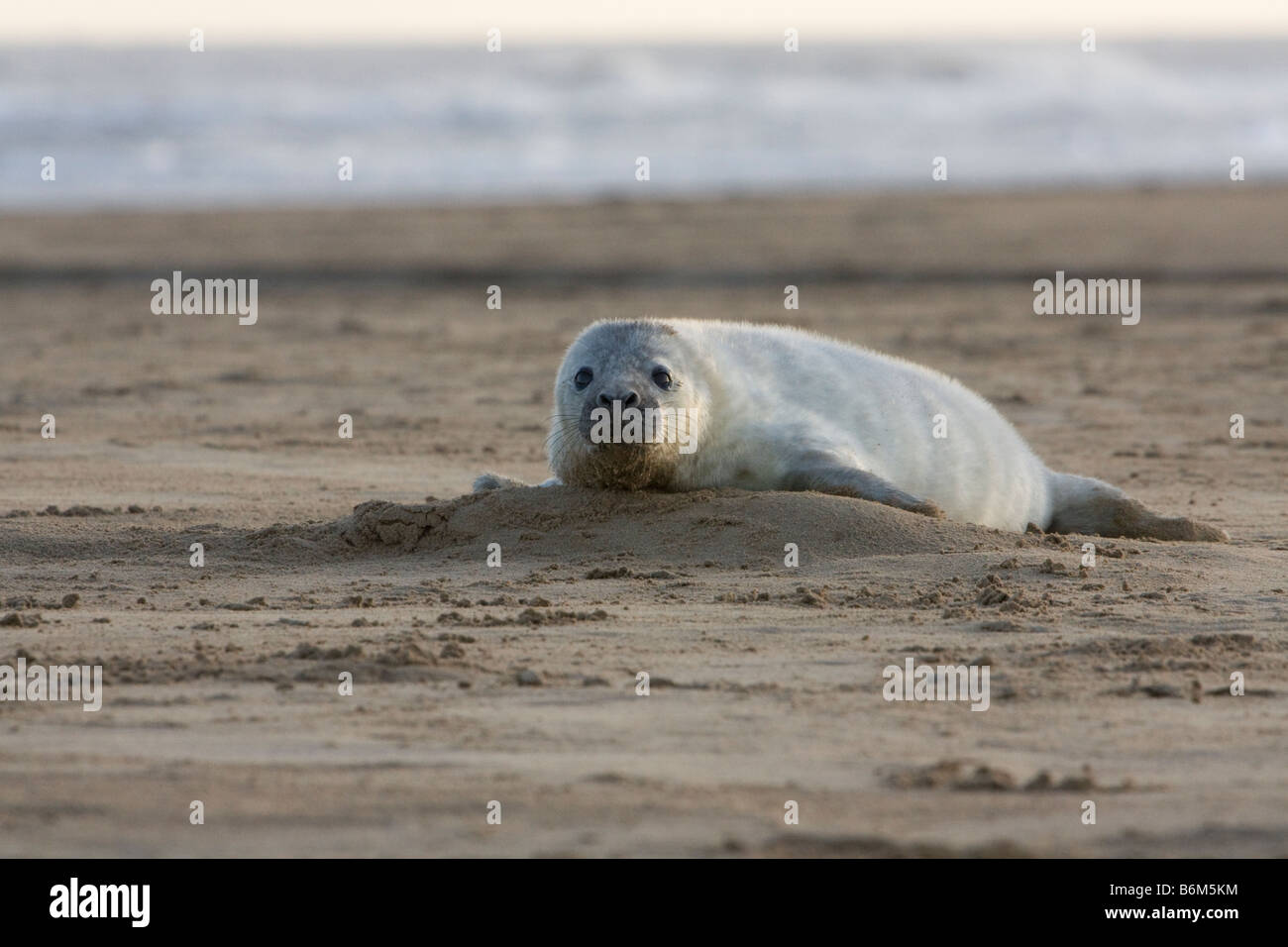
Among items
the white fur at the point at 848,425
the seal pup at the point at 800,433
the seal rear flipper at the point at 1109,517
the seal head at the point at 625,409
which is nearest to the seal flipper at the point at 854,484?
the seal pup at the point at 800,433

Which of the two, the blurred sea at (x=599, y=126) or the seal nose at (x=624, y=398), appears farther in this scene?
the blurred sea at (x=599, y=126)

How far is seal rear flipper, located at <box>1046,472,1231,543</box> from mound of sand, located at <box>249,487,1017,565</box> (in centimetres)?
88

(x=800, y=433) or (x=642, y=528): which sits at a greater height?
(x=800, y=433)

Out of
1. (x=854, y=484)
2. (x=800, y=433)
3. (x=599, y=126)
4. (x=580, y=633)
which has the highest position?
(x=599, y=126)

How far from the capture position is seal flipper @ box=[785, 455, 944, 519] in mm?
6809

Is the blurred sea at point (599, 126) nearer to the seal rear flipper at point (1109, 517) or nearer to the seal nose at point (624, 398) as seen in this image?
the seal rear flipper at point (1109, 517)

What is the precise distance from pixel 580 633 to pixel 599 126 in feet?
132

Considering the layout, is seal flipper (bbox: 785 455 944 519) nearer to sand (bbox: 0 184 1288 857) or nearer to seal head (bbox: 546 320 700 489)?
sand (bbox: 0 184 1288 857)

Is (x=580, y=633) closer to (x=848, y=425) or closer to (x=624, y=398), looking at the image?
(x=624, y=398)

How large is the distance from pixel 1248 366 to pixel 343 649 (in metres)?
9.68

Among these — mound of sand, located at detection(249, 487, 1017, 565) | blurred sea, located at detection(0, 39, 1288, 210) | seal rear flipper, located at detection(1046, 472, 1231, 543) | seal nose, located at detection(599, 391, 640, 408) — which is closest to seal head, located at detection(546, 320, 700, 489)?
seal nose, located at detection(599, 391, 640, 408)

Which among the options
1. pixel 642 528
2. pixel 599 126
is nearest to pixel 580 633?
pixel 642 528

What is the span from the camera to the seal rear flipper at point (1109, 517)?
7.31 meters

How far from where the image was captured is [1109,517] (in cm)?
772
